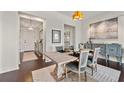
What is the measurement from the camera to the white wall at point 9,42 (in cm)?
331

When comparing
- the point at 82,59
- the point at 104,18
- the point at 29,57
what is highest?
the point at 104,18

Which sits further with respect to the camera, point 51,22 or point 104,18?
point 104,18

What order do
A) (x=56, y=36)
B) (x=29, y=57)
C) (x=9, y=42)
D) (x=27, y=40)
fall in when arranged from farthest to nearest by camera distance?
(x=27, y=40)
(x=29, y=57)
(x=56, y=36)
(x=9, y=42)

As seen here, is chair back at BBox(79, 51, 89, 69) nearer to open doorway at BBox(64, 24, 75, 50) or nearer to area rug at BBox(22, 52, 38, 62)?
area rug at BBox(22, 52, 38, 62)

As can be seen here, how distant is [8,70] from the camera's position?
338 centimetres

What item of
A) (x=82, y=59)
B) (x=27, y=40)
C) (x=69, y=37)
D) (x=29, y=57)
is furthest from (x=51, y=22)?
(x=27, y=40)

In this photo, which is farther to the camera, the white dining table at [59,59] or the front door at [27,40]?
the front door at [27,40]

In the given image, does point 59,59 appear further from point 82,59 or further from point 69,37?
point 69,37

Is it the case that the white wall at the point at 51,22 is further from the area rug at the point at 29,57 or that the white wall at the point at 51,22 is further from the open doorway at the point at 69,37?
the open doorway at the point at 69,37

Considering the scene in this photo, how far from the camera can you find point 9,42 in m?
3.47

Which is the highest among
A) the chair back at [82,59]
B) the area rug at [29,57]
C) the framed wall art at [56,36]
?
the framed wall art at [56,36]

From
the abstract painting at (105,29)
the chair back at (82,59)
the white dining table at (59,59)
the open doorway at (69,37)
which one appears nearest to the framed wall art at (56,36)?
the open doorway at (69,37)
